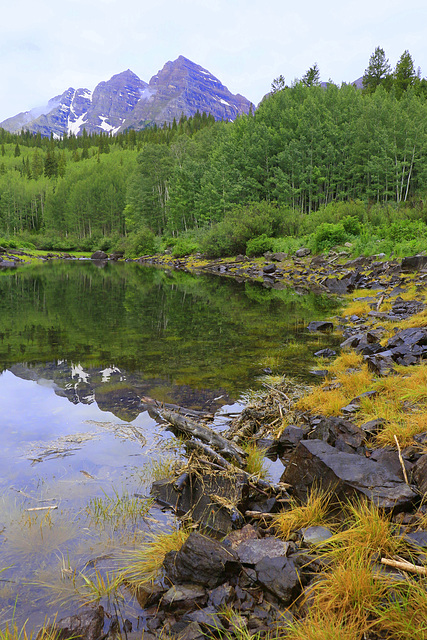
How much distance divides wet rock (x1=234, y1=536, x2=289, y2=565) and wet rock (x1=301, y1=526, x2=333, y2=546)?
19 cm

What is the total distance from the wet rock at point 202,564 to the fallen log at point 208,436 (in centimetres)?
173

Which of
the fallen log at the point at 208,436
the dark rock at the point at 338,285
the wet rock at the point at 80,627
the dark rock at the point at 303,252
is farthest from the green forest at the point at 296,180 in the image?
the wet rock at the point at 80,627

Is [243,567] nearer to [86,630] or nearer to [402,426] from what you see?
[86,630]

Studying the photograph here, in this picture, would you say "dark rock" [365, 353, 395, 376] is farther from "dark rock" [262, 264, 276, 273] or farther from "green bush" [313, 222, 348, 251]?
"green bush" [313, 222, 348, 251]

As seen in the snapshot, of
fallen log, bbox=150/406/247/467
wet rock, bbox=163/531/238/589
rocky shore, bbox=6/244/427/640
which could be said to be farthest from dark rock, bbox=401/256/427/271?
wet rock, bbox=163/531/238/589

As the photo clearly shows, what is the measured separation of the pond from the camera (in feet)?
11.3

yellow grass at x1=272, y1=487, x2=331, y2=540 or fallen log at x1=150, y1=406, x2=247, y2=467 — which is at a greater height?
yellow grass at x1=272, y1=487, x2=331, y2=540

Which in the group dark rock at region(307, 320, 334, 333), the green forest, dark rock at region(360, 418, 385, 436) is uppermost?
the green forest

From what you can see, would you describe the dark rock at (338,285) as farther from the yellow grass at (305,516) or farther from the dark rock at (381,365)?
the yellow grass at (305,516)

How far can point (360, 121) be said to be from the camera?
187 feet

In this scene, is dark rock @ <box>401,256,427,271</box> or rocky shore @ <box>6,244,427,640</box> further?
dark rock @ <box>401,256,427,271</box>

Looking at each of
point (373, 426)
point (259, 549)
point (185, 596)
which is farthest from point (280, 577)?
point (373, 426)

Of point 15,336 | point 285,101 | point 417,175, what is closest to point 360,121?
point 417,175

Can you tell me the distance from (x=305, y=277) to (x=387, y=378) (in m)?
23.6
